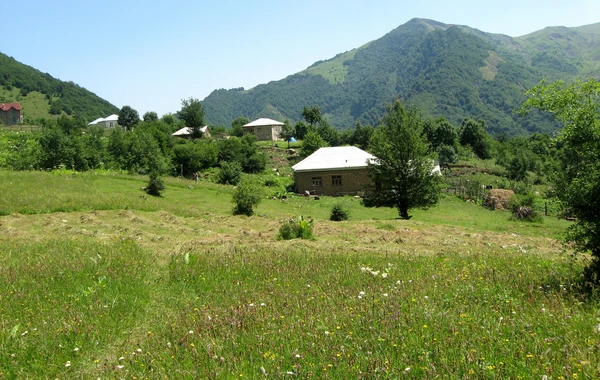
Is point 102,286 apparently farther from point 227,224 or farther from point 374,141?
point 374,141

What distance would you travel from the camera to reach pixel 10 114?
119938mm

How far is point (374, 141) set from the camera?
28156 millimetres

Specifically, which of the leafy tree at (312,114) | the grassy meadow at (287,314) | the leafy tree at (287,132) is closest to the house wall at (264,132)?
the leafy tree at (287,132)

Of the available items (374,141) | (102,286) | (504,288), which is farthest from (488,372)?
(374,141)

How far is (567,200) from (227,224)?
16.7 meters

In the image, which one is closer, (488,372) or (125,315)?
(488,372)

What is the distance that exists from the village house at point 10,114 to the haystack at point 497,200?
404ft

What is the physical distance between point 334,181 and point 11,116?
365ft

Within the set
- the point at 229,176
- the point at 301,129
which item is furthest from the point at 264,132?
the point at 229,176

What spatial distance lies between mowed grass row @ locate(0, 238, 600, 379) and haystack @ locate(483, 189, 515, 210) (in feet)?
108

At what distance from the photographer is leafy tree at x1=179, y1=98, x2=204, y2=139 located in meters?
77.7

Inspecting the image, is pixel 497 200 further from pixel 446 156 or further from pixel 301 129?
pixel 301 129

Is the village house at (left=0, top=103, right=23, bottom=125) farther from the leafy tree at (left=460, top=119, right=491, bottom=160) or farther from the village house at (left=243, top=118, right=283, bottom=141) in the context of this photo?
the leafy tree at (left=460, top=119, right=491, bottom=160)

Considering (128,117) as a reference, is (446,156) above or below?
below
